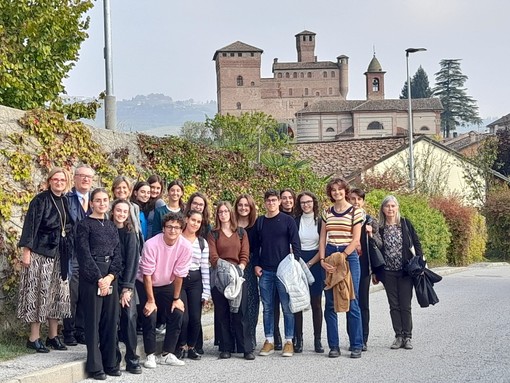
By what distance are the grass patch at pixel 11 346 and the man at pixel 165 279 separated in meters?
1.34

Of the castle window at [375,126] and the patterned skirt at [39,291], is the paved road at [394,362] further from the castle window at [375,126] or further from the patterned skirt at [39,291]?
the castle window at [375,126]

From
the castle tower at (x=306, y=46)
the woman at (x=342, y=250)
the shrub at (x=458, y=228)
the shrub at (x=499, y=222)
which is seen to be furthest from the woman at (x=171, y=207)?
the castle tower at (x=306, y=46)

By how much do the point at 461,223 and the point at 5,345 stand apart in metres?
19.3

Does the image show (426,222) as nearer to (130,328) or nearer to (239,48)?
(130,328)

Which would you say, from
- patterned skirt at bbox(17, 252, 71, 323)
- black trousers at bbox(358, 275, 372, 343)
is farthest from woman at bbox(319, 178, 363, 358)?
patterned skirt at bbox(17, 252, 71, 323)

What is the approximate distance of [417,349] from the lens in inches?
366

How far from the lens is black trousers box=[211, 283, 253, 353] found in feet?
29.1

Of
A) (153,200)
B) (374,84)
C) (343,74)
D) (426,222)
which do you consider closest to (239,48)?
(343,74)

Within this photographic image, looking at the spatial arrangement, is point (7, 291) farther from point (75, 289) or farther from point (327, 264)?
point (327, 264)

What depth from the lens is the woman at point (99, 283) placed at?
7680 millimetres

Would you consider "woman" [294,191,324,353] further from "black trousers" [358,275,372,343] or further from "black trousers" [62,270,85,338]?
"black trousers" [62,270,85,338]

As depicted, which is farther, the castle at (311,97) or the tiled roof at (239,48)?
the tiled roof at (239,48)

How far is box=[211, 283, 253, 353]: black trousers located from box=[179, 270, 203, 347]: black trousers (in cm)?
Result: 28

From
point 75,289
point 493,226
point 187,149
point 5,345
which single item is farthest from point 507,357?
point 493,226
